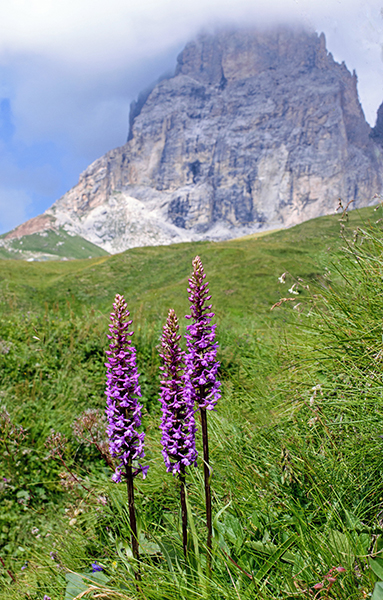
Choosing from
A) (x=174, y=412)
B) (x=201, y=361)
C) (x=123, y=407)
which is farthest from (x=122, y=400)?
(x=201, y=361)

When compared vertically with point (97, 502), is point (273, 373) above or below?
above

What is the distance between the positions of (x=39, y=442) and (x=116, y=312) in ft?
12.0

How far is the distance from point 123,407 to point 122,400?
0.24ft

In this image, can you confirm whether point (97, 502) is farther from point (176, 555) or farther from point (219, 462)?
point (176, 555)

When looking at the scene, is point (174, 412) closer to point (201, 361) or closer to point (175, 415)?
point (175, 415)

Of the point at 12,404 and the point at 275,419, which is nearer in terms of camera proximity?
the point at 275,419

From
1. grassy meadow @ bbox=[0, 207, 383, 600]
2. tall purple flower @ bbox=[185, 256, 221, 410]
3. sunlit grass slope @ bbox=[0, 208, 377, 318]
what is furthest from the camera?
sunlit grass slope @ bbox=[0, 208, 377, 318]

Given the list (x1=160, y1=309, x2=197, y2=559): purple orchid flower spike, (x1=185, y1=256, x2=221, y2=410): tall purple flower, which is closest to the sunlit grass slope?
(x1=185, y1=256, x2=221, y2=410): tall purple flower

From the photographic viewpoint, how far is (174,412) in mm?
2094

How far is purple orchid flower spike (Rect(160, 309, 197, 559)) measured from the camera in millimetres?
2037

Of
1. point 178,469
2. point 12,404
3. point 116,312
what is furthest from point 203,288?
point 12,404

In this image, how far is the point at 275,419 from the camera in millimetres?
3467

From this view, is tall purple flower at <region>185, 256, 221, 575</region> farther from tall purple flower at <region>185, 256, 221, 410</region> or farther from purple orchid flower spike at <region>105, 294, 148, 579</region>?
purple orchid flower spike at <region>105, 294, 148, 579</region>

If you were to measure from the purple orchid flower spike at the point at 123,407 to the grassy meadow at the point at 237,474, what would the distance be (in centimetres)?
45
